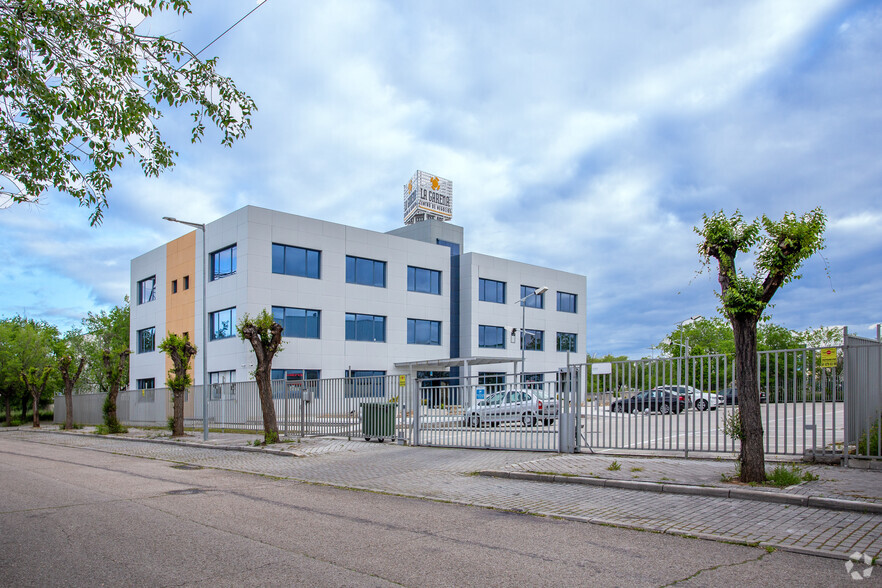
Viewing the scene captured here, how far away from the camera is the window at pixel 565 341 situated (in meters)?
53.3

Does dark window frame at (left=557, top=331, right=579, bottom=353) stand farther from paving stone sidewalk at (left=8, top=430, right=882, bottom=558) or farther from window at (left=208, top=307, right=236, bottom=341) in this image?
paving stone sidewalk at (left=8, top=430, right=882, bottom=558)

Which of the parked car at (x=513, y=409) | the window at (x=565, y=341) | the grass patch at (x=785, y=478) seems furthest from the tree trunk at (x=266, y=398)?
the window at (x=565, y=341)

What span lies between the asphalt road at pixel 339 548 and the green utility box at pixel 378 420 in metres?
8.67

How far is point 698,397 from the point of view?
1205 centimetres

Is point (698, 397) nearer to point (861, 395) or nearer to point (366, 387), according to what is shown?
point (861, 395)

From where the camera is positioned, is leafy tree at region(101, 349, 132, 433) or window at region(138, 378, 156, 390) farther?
window at region(138, 378, 156, 390)

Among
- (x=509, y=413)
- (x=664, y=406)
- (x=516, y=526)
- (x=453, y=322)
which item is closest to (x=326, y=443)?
(x=509, y=413)

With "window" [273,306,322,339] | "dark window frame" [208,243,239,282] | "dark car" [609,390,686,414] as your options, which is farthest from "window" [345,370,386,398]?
"dark window frame" [208,243,239,282]

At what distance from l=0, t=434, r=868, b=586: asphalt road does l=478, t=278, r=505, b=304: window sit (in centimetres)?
3866

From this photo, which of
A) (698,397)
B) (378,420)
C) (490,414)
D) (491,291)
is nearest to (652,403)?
(698,397)

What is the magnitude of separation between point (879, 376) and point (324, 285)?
32530 millimetres

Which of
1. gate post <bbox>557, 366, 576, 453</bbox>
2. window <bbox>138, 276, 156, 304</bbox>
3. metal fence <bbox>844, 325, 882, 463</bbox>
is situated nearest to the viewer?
metal fence <bbox>844, 325, 882, 463</bbox>

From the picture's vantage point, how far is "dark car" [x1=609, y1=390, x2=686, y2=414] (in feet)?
40.2

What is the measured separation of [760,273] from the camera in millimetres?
9680
